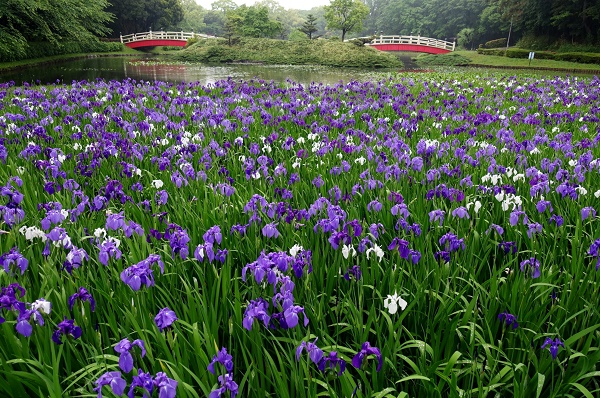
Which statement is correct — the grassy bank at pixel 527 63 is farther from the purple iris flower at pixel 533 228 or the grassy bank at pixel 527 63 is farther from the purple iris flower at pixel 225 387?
the purple iris flower at pixel 225 387

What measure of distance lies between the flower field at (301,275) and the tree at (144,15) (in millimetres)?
68149

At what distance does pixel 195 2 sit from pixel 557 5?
11005 cm

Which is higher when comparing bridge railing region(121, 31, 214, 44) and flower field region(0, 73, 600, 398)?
bridge railing region(121, 31, 214, 44)

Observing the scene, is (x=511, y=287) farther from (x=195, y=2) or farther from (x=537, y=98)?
(x=195, y=2)

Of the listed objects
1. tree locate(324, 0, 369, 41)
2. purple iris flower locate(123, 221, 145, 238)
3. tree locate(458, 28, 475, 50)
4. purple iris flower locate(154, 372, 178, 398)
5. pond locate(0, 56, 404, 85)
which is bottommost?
purple iris flower locate(154, 372, 178, 398)

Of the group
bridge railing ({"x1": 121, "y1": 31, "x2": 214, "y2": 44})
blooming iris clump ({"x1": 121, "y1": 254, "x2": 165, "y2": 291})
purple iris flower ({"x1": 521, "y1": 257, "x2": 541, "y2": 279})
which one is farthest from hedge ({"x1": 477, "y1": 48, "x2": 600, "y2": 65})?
bridge railing ({"x1": 121, "y1": 31, "x2": 214, "y2": 44})

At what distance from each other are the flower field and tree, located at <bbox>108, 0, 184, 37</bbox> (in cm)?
6815

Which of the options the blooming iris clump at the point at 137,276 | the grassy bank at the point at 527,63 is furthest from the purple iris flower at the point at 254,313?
the grassy bank at the point at 527,63

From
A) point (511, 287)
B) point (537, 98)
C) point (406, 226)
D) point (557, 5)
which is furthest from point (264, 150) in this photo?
point (557, 5)

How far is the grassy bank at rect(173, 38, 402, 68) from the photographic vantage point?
1352 inches

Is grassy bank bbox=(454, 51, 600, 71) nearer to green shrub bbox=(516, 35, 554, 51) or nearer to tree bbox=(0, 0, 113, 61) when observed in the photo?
green shrub bbox=(516, 35, 554, 51)

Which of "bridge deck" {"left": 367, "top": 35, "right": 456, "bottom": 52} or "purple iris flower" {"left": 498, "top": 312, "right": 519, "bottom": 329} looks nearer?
"purple iris flower" {"left": 498, "top": 312, "right": 519, "bottom": 329}

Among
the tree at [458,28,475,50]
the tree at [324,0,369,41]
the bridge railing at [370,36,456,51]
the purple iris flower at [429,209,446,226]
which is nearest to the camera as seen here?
the purple iris flower at [429,209,446,226]

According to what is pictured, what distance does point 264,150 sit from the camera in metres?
4.92
